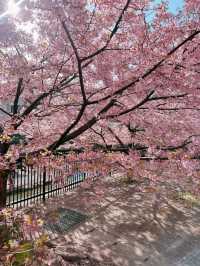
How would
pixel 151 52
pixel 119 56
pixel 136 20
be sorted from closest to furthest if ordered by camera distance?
pixel 151 52 < pixel 136 20 < pixel 119 56

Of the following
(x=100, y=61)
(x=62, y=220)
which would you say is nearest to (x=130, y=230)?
(x=62, y=220)

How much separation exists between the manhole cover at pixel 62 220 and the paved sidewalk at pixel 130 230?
0.68ft

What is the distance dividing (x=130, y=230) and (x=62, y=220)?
174cm

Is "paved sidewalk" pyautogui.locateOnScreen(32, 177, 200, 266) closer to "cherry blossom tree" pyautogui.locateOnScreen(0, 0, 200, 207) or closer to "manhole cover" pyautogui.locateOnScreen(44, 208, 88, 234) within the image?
"manhole cover" pyautogui.locateOnScreen(44, 208, 88, 234)

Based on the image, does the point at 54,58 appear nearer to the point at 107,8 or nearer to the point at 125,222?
the point at 107,8

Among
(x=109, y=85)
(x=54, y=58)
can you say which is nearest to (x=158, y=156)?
(x=109, y=85)

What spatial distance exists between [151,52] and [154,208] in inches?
222

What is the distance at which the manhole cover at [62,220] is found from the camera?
7423mm

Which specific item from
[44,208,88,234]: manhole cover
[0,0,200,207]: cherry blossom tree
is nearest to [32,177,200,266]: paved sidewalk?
[44,208,88,234]: manhole cover

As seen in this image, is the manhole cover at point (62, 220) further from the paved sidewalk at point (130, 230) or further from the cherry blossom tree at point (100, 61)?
the cherry blossom tree at point (100, 61)

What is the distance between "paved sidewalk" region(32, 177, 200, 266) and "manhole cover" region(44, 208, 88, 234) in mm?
207

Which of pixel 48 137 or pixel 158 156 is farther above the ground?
pixel 48 137

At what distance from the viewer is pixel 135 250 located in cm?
648

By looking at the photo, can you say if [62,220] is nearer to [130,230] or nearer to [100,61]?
[130,230]
